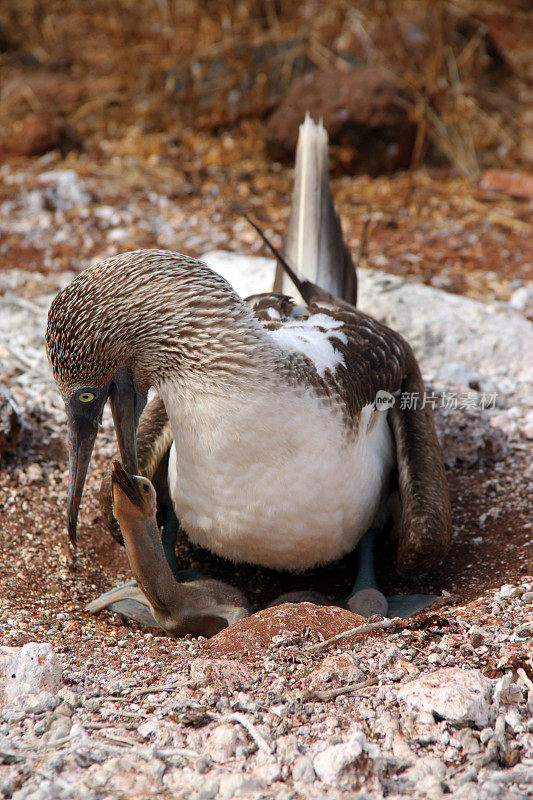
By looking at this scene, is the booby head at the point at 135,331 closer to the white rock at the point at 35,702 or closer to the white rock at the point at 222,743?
the white rock at the point at 35,702

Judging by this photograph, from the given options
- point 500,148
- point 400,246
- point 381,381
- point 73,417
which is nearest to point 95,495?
point 73,417

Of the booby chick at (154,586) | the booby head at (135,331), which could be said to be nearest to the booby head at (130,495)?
the booby chick at (154,586)

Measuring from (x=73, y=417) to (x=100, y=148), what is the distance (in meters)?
5.75

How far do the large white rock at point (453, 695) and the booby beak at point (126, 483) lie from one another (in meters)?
1.19

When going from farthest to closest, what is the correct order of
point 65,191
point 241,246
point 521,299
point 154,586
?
point 65,191
point 241,246
point 521,299
point 154,586

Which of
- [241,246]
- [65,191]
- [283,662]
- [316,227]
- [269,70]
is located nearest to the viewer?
[283,662]

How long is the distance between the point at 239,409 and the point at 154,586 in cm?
76

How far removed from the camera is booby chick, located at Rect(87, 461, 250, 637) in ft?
10.4

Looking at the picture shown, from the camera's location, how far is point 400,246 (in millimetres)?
6914

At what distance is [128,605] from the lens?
3520 millimetres

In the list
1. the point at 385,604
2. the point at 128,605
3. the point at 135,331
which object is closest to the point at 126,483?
the point at 135,331

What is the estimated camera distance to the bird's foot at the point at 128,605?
348 centimetres

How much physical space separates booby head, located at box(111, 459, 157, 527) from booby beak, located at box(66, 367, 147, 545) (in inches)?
6.5

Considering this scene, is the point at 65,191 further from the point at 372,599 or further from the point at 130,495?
the point at 372,599
